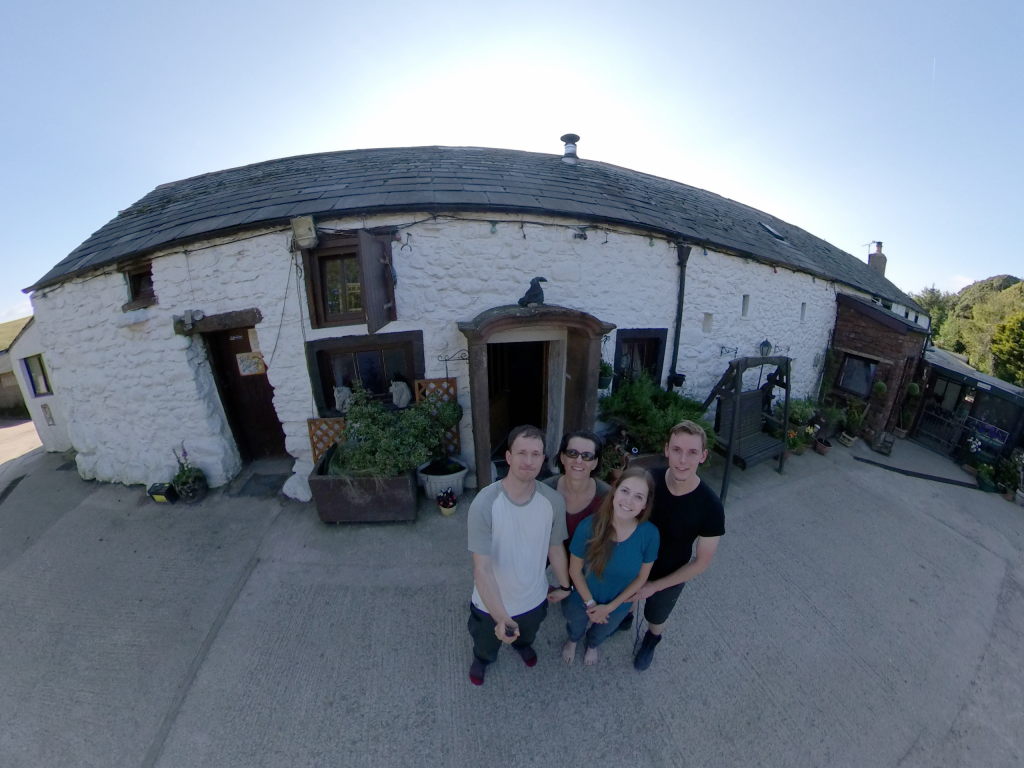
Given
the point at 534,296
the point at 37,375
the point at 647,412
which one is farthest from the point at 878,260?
the point at 37,375

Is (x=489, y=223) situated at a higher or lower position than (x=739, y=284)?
higher

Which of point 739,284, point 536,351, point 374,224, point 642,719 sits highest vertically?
point 374,224

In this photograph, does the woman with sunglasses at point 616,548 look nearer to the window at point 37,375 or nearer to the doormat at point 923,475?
the doormat at point 923,475

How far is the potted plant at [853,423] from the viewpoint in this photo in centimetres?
743

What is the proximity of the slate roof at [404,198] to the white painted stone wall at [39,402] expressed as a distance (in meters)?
2.93

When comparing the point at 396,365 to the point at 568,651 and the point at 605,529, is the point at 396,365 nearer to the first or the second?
the point at 605,529

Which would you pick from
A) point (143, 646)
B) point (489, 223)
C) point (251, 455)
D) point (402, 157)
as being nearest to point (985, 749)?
point (489, 223)

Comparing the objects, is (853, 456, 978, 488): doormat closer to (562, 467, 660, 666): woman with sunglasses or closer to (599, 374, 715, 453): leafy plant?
(599, 374, 715, 453): leafy plant

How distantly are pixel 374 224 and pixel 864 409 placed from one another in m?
10.1

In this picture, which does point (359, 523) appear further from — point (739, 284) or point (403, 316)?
point (739, 284)

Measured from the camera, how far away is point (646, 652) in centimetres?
273

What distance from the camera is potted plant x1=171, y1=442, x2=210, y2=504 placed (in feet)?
15.9

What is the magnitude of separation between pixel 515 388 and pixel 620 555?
4.48 m

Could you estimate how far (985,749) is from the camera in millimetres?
2416
